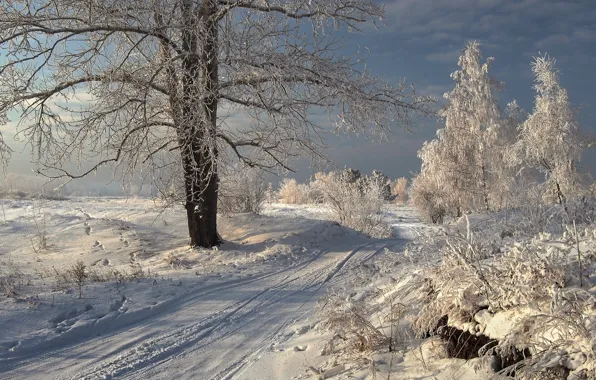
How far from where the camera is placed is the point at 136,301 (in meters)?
5.61

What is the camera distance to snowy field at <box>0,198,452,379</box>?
12.3ft

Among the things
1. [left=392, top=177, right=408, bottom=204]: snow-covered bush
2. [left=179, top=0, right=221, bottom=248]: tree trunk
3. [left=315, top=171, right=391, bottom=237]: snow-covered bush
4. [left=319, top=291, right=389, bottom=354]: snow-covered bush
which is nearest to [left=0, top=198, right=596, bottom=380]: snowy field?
[left=319, top=291, right=389, bottom=354]: snow-covered bush

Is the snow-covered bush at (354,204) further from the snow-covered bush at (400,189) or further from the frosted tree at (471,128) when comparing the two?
the snow-covered bush at (400,189)

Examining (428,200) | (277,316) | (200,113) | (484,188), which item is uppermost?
(200,113)

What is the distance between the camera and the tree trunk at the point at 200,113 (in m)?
7.98

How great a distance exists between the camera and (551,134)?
71.2ft

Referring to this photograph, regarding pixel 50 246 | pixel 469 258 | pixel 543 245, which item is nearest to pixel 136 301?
pixel 469 258

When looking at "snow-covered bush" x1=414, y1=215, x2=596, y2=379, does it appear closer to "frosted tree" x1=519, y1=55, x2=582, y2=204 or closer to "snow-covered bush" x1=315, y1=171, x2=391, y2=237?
"snow-covered bush" x1=315, y1=171, x2=391, y2=237

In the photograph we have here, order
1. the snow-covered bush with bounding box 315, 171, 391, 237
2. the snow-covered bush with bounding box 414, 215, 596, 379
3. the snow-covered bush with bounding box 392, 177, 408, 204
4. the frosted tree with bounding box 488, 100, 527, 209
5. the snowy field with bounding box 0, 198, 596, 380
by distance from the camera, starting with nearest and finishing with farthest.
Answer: the snow-covered bush with bounding box 414, 215, 596, 379
the snowy field with bounding box 0, 198, 596, 380
the snow-covered bush with bounding box 315, 171, 391, 237
the frosted tree with bounding box 488, 100, 527, 209
the snow-covered bush with bounding box 392, 177, 408, 204

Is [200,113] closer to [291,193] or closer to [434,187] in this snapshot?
[434,187]

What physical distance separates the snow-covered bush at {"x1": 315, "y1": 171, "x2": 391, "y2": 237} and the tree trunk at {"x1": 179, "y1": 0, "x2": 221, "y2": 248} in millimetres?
10857

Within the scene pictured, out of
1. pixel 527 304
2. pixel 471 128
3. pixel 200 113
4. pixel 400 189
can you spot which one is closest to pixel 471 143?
pixel 471 128

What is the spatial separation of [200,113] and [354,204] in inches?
563

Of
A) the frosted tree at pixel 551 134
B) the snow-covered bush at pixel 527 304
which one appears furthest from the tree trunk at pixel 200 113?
the frosted tree at pixel 551 134
